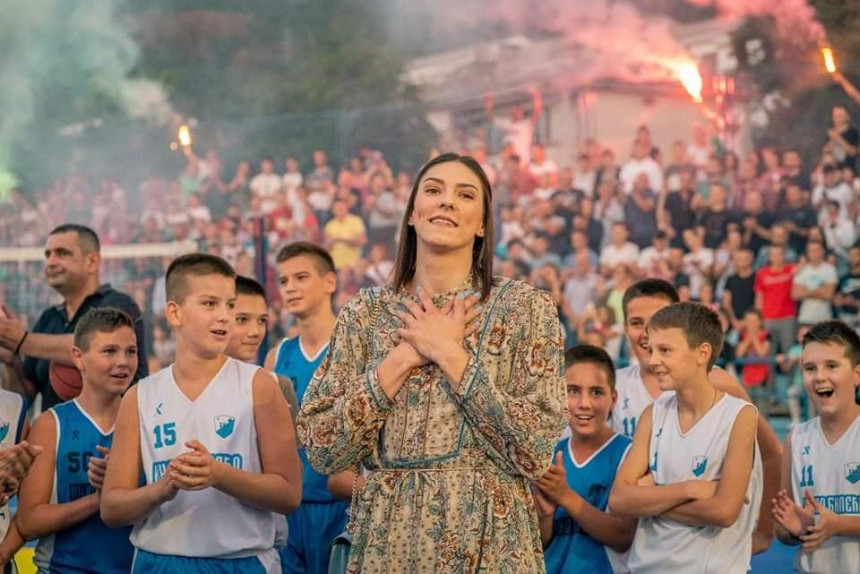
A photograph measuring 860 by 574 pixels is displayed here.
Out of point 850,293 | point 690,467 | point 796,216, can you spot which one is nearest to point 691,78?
point 796,216

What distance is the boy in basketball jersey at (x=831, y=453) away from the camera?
16.6 feet

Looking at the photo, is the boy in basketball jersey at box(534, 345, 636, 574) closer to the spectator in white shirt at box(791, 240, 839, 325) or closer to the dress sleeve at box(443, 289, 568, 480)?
the dress sleeve at box(443, 289, 568, 480)

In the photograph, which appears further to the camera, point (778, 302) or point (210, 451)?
point (778, 302)

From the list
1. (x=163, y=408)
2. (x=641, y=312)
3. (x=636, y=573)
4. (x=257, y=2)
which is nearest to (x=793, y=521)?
(x=636, y=573)

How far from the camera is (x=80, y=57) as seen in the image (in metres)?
23.8

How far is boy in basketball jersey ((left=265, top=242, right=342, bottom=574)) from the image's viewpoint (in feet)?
20.4

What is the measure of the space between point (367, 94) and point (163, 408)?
58.0 ft

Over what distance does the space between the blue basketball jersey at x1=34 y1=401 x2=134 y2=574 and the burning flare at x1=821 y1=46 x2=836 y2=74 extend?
1224cm

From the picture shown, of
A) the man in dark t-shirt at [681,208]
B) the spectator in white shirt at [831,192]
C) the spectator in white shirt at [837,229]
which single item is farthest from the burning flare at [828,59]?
the spectator in white shirt at [837,229]

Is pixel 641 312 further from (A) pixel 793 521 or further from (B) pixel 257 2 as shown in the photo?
(B) pixel 257 2

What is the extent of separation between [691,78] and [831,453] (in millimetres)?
12745

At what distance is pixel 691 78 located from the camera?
1731cm

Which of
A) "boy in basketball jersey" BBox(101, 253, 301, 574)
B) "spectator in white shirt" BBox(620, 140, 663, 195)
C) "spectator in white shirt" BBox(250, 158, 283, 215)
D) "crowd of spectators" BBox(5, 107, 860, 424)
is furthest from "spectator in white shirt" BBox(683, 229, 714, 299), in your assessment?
"boy in basketball jersey" BBox(101, 253, 301, 574)

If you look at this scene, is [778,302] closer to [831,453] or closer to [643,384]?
[643,384]
